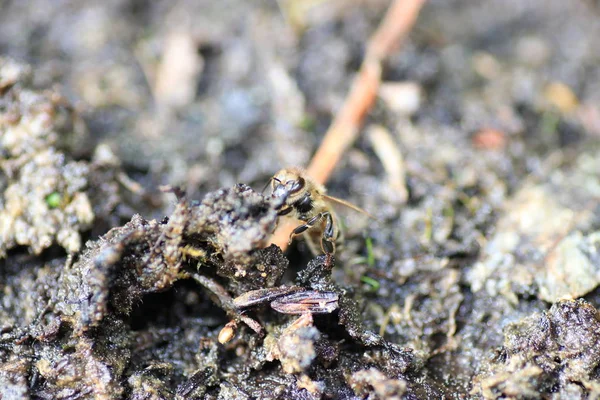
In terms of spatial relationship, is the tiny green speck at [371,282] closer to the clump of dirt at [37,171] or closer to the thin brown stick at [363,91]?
the thin brown stick at [363,91]

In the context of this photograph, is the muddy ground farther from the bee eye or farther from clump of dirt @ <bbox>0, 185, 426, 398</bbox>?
the bee eye

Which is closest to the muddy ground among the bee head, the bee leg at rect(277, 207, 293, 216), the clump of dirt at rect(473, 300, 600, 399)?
the clump of dirt at rect(473, 300, 600, 399)

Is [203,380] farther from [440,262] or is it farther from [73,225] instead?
[440,262]

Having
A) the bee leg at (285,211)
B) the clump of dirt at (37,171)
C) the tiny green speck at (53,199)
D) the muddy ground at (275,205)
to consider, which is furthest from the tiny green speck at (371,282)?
the tiny green speck at (53,199)

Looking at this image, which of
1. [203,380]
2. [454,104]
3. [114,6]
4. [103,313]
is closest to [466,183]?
[454,104]

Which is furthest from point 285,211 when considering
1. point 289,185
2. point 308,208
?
point 308,208

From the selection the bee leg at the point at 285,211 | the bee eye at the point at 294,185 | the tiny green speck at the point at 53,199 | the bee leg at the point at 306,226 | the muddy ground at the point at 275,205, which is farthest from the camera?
the tiny green speck at the point at 53,199
